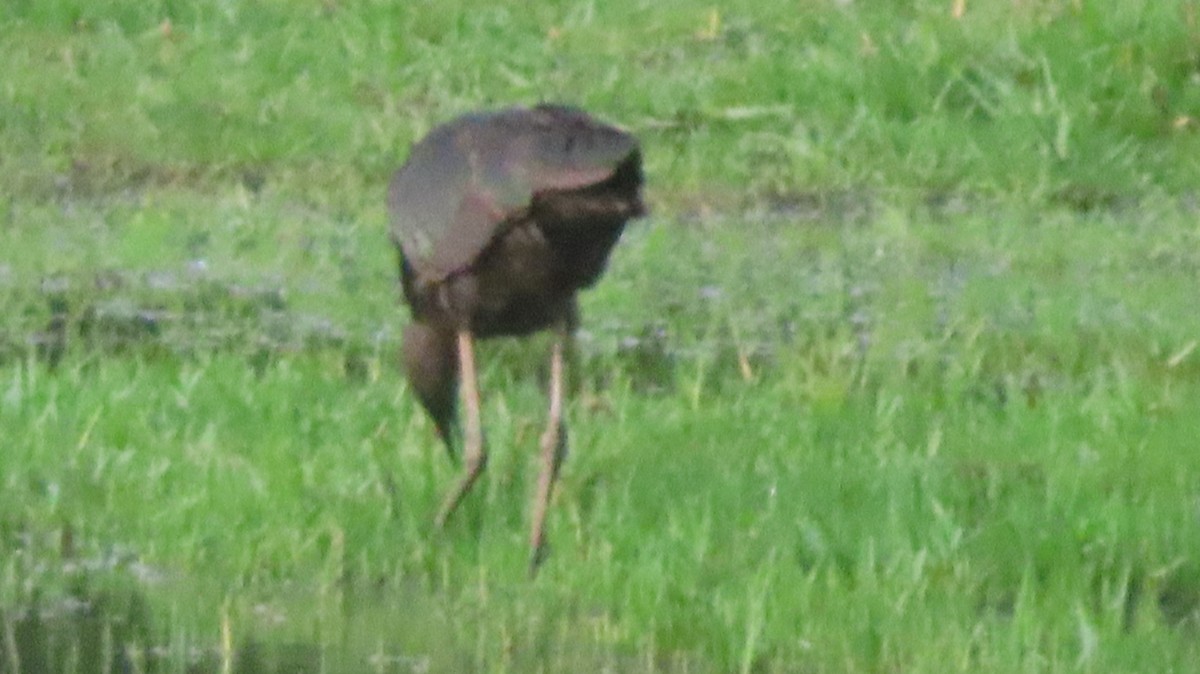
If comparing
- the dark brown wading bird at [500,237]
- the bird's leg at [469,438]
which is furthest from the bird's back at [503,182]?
the bird's leg at [469,438]

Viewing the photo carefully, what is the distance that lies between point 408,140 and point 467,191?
494cm

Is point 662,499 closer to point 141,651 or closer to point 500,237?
point 500,237

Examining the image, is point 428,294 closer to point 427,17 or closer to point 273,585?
point 273,585

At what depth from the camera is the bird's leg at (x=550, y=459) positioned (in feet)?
18.6

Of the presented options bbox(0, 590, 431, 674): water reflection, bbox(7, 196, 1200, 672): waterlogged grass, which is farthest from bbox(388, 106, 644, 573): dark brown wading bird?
bbox(0, 590, 431, 674): water reflection

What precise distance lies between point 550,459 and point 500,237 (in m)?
0.43

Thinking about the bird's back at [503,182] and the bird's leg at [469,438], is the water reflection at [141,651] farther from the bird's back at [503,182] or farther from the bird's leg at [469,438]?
the bird's back at [503,182]

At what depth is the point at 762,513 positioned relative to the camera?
5895 millimetres

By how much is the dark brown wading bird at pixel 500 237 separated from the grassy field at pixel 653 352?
157 millimetres

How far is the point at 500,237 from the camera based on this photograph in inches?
231

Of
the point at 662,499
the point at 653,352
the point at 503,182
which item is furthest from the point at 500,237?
the point at 653,352

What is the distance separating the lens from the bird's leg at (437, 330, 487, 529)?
19.3 feet

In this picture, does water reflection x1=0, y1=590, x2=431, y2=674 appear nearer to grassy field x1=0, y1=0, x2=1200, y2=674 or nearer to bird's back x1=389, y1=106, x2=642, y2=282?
grassy field x1=0, y1=0, x2=1200, y2=674

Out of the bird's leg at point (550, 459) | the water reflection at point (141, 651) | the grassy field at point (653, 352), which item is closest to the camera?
the water reflection at point (141, 651)
